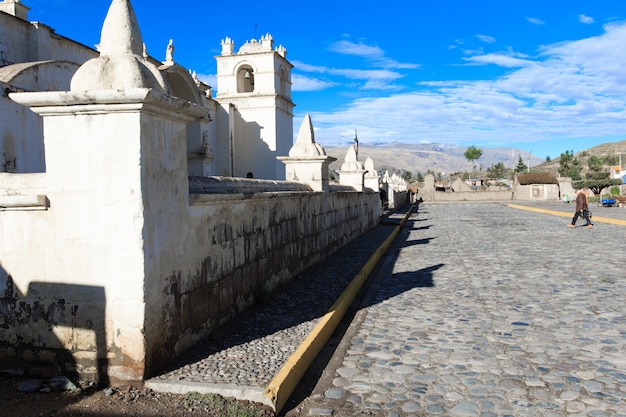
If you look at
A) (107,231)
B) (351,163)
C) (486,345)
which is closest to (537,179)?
(351,163)

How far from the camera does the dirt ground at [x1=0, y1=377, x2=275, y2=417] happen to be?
346 centimetres

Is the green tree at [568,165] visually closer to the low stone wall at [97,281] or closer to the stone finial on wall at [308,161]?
the stone finial on wall at [308,161]

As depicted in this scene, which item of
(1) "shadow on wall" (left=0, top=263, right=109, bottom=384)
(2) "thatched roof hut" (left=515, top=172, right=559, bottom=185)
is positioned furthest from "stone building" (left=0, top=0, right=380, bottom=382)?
(2) "thatched roof hut" (left=515, top=172, right=559, bottom=185)

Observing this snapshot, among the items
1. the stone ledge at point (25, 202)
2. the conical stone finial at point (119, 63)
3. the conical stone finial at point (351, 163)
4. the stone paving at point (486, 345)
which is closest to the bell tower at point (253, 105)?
the conical stone finial at point (351, 163)

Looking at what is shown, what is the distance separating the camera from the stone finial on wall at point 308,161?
33.9 feet

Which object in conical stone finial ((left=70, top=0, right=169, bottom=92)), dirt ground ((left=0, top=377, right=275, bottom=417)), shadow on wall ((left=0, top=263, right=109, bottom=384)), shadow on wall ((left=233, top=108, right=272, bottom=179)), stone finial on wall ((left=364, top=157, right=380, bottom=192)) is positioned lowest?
dirt ground ((left=0, top=377, right=275, bottom=417))

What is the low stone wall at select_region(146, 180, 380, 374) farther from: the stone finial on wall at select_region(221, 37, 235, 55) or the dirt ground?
the stone finial on wall at select_region(221, 37, 235, 55)

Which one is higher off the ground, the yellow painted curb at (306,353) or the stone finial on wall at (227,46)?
the stone finial on wall at (227,46)

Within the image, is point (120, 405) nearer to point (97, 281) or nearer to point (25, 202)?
point (97, 281)

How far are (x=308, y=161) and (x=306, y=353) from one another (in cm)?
629

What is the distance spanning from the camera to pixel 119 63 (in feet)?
13.1

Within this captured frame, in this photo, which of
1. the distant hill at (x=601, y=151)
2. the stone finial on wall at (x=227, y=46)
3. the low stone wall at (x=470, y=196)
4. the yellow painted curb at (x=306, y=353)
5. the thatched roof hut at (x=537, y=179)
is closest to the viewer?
the yellow painted curb at (x=306, y=353)

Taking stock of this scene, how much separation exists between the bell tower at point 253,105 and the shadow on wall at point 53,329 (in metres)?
31.6

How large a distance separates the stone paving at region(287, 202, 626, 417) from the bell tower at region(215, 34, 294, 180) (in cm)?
2767
